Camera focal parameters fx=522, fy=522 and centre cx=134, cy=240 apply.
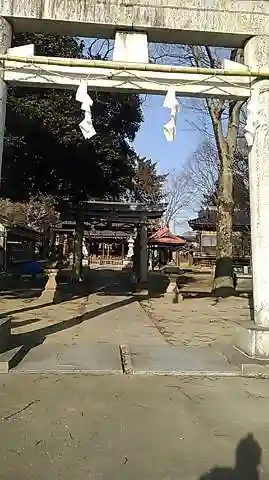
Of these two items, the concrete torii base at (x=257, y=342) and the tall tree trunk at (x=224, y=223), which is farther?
the tall tree trunk at (x=224, y=223)

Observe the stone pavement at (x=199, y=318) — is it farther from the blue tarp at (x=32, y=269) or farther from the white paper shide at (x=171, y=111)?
the blue tarp at (x=32, y=269)

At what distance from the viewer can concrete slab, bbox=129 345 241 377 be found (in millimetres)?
6551

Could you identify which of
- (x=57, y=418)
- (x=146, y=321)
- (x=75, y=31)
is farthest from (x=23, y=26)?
(x=146, y=321)

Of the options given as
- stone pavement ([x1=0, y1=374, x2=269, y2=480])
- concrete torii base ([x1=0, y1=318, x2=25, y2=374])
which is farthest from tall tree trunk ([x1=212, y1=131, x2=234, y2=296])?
stone pavement ([x1=0, y1=374, x2=269, y2=480])

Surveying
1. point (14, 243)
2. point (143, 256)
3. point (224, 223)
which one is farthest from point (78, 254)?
point (14, 243)

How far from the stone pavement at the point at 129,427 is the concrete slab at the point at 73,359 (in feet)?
0.95

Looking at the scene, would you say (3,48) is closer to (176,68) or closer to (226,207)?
(176,68)

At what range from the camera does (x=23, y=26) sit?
291 inches

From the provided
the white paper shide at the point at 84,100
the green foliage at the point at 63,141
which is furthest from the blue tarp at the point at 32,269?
the white paper shide at the point at 84,100

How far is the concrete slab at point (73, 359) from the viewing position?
21.4 feet

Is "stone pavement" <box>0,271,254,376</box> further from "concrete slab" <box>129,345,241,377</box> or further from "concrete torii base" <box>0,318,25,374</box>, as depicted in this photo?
"concrete torii base" <box>0,318,25,374</box>

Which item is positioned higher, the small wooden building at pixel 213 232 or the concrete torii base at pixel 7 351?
the small wooden building at pixel 213 232

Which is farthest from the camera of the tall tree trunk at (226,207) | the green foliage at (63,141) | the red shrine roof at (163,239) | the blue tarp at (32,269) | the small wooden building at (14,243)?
the red shrine roof at (163,239)

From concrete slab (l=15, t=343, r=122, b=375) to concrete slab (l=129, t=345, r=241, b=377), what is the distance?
1.03 ft
